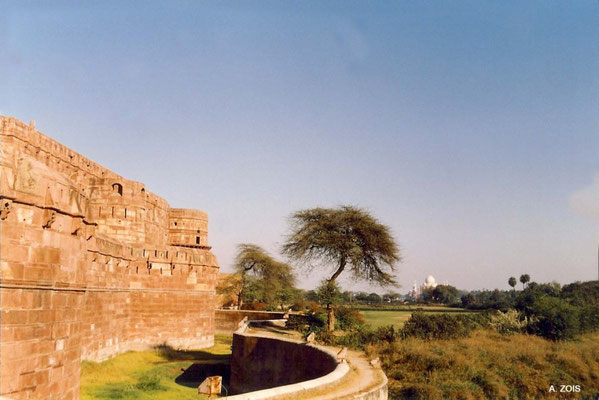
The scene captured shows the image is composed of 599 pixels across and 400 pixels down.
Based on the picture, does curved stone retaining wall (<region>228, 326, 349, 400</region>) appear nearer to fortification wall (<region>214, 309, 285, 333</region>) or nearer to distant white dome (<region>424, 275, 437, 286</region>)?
fortification wall (<region>214, 309, 285, 333</region>)

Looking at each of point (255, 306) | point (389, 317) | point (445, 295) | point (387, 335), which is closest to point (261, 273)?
point (255, 306)

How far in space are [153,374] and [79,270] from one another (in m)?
14.4

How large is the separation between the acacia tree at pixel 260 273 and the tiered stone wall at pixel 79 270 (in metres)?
15.2

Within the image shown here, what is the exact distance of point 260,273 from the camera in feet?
198

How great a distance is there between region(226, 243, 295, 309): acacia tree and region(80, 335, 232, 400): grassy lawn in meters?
27.6

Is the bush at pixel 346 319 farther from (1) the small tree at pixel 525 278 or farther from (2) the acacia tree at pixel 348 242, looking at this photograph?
(1) the small tree at pixel 525 278

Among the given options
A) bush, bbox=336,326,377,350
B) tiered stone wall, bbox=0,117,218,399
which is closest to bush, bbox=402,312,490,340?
bush, bbox=336,326,377,350

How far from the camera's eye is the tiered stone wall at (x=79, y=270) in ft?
24.3

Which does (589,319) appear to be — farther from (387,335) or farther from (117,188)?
(117,188)

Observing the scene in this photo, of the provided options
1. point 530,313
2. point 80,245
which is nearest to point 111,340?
point 80,245

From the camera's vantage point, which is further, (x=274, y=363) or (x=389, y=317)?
(x=389, y=317)

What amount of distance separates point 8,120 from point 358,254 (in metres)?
19.8

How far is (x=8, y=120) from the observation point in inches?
958

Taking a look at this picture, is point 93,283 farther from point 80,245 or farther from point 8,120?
point 80,245
